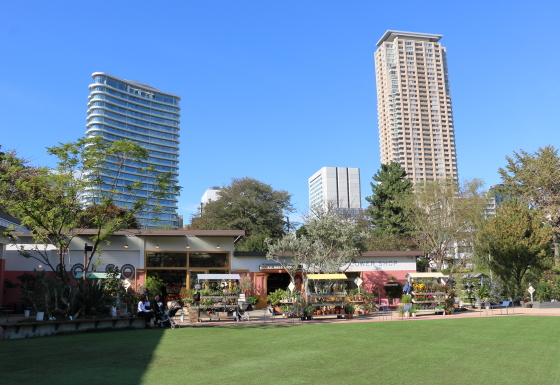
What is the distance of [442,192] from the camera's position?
35.9 metres

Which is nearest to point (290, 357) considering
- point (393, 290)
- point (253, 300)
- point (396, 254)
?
point (253, 300)

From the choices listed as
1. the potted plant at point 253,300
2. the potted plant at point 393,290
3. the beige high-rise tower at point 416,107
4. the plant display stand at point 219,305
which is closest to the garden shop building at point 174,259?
the potted plant at point 253,300

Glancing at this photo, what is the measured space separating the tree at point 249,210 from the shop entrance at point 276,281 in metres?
16.3

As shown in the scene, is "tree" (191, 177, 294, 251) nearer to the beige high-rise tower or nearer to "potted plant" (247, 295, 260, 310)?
"potted plant" (247, 295, 260, 310)

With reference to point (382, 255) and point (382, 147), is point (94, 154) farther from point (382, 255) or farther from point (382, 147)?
point (382, 147)

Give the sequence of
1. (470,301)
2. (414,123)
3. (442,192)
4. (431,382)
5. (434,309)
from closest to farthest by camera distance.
Result: (431,382) < (434,309) < (470,301) < (442,192) < (414,123)

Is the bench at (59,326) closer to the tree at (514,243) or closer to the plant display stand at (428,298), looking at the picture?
the plant display stand at (428,298)

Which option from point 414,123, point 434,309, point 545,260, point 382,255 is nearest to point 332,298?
point 434,309

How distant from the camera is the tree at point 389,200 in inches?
1705

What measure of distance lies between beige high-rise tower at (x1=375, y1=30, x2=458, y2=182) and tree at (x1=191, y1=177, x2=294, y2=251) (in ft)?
354

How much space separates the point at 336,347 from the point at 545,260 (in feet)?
71.9

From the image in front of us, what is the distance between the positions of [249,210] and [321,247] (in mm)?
22333

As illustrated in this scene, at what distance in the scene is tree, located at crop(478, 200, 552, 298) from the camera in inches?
1030

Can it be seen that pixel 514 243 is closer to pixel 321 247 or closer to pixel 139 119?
pixel 321 247
